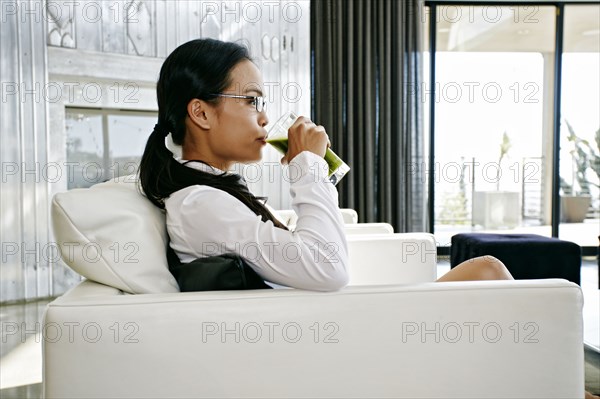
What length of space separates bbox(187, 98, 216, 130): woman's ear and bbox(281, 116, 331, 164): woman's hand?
0.19 m

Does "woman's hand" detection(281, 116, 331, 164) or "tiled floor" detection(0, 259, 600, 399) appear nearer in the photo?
"woman's hand" detection(281, 116, 331, 164)

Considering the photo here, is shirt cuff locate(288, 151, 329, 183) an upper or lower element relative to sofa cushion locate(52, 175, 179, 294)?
upper

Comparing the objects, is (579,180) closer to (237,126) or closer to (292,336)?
(237,126)

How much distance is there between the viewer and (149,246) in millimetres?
1229

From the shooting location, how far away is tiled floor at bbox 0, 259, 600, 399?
2.22 m

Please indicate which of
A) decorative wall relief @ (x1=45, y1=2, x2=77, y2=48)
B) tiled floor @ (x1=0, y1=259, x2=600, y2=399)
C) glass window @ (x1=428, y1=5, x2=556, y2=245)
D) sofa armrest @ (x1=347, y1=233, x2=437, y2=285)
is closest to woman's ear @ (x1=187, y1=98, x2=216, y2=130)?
sofa armrest @ (x1=347, y1=233, x2=437, y2=285)

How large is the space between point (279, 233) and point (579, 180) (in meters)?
5.26

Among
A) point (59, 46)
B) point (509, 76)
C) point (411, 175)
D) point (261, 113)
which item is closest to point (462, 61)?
point (509, 76)

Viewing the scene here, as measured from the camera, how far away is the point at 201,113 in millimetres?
1394

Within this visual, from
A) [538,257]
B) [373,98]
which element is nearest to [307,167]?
[538,257]

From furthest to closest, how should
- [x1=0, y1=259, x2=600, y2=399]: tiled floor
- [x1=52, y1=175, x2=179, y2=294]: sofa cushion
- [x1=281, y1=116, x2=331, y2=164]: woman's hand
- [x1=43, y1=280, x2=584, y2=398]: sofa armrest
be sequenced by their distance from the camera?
[x1=0, y1=259, x2=600, y2=399]: tiled floor
[x1=281, y1=116, x2=331, y2=164]: woman's hand
[x1=52, y1=175, x2=179, y2=294]: sofa cushion
[x1=43, y1=280, x2=584, y2=398]: sofa armrest

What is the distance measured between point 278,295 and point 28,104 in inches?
126

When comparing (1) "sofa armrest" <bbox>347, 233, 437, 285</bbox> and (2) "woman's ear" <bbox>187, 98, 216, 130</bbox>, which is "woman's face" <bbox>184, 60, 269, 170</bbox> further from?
(1) "sofa armrest" <bbox>347, 233, 437, 285</bbox>

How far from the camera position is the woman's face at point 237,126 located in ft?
4.53
